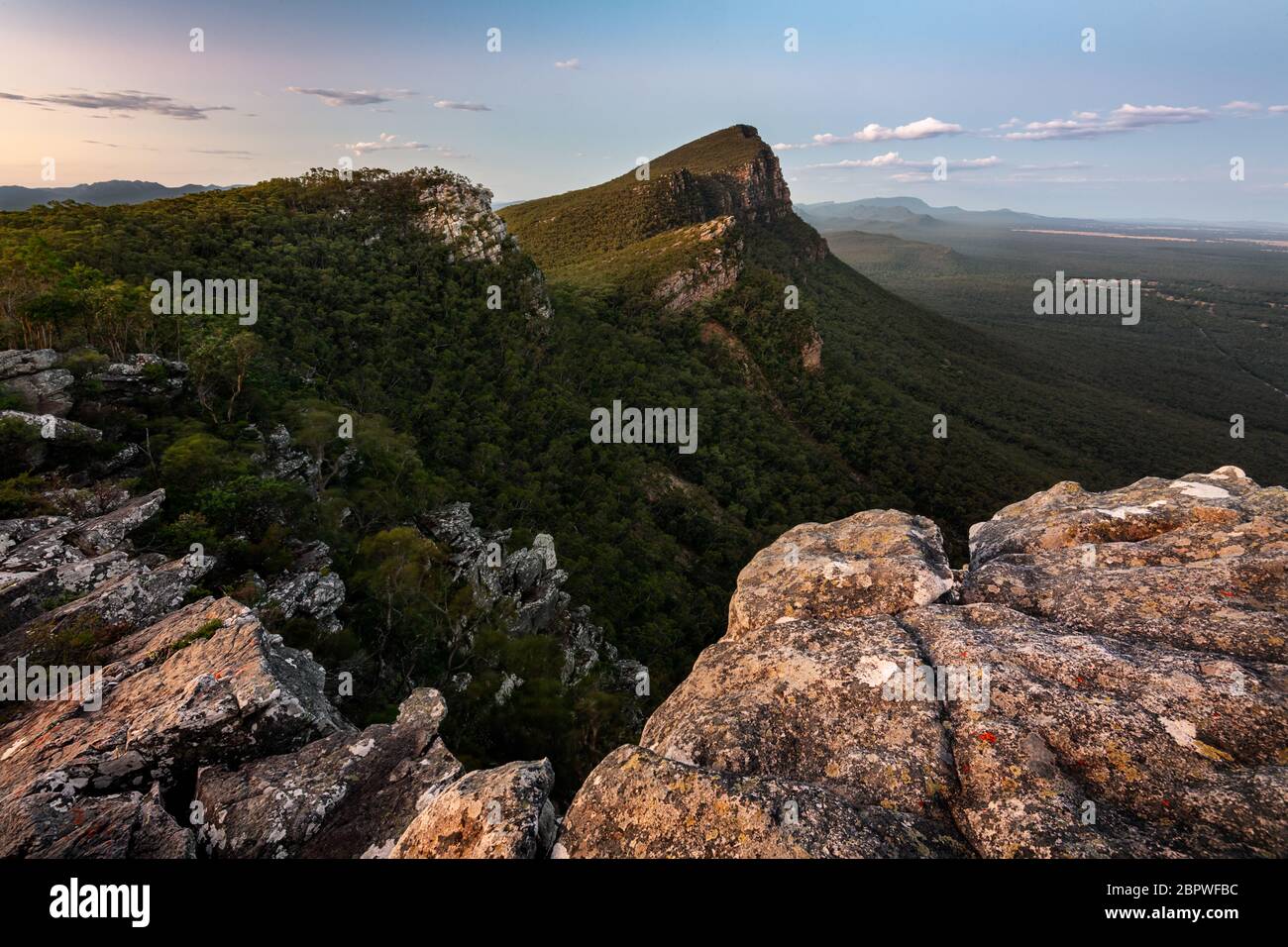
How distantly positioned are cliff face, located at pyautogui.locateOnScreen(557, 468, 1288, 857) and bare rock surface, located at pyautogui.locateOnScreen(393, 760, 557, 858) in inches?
16.9

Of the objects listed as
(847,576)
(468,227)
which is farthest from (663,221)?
(847,576)

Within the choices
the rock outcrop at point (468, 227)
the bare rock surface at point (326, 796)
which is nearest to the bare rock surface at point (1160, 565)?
the bare rock surface at point (326, 796)

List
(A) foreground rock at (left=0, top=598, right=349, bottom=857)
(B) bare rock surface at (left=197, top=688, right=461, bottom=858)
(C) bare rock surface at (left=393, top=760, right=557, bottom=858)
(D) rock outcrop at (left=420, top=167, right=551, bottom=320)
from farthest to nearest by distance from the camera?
(D) rock outcrop at (left=420, top=167, right=551, bottom=320), (B) bare rock surface at (left=197, top=688, right=461, bottom=858), (A) foreground rock at (left=0, top=598, right=349, bottom=857), (C) bare rock surface at (left=393, top=760, right=557, bottom=858)

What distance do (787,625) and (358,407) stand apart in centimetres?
3742

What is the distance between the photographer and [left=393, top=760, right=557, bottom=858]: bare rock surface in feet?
18.9

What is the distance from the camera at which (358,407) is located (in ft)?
127

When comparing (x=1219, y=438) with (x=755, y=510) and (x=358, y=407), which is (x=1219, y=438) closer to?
(x=755, y=510)

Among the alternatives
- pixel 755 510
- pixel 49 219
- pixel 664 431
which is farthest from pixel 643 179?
pixel 49 219

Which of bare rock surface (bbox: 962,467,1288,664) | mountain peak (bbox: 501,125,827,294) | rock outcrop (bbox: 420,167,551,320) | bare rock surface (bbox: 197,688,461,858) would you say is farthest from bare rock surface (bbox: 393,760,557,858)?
mountain peak (bbox: 501,125,827,294)

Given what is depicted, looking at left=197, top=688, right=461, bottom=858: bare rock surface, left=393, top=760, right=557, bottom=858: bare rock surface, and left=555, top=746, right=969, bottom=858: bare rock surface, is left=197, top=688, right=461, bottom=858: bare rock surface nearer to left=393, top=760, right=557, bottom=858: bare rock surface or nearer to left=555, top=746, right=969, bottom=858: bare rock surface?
left=393, top=760, right=557, bottom=858: bare rock surface

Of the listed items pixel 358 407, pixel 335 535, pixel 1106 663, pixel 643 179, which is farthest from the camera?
pixel 643 179

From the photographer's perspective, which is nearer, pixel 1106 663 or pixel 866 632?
pixel 1106 663

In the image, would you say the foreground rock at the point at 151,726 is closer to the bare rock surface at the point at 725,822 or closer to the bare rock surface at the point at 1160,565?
the bare rock surface at the point at 725,822
